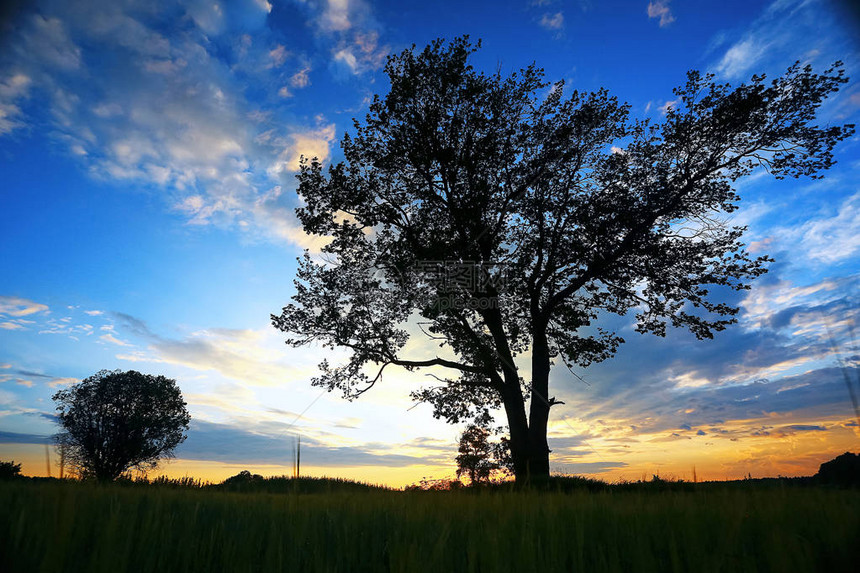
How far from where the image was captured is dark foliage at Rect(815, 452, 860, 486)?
38.1 ft

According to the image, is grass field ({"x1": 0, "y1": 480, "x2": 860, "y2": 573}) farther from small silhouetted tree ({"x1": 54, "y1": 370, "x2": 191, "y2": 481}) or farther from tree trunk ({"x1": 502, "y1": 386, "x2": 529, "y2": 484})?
small silhouetted tree ({"x1": 54, "y1": 370, "x2": 191, "y2": 481})

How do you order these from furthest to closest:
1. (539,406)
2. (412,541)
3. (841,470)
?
(539,406) → (841,470) → (412,541)

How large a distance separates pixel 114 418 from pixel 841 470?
4293 cm

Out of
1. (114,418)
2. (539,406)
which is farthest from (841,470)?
(114,418)

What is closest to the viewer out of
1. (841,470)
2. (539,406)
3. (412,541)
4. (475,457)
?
(412,541)

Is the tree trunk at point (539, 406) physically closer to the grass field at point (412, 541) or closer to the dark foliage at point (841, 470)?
the dark foliage at point (841, 470)

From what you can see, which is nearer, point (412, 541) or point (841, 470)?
point (412, 541)

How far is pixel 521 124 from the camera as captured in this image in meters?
19.2

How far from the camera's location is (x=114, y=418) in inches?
1371

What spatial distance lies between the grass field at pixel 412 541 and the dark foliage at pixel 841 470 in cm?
1056

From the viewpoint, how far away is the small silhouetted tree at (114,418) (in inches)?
1353

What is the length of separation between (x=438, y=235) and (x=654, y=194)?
28.8ft

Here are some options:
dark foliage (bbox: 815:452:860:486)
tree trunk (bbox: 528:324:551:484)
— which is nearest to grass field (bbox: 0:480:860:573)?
dark foliage (bbox: 815:452:860:486)

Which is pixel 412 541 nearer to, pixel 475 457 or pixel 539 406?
pixel 539 406
